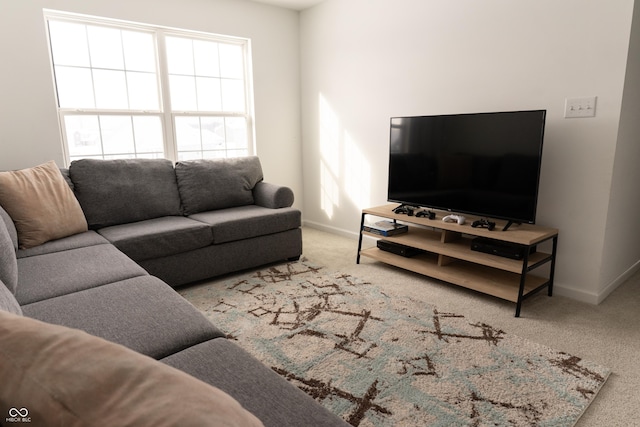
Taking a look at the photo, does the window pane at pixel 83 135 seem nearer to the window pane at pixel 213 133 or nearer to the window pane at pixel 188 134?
the window pane at pixel 188 134

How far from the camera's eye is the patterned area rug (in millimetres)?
1648

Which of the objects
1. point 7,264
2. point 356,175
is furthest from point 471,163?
point 7,264

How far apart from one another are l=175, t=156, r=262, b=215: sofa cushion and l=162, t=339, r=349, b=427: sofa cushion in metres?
2.28

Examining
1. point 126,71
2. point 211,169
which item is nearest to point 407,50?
point 211,169

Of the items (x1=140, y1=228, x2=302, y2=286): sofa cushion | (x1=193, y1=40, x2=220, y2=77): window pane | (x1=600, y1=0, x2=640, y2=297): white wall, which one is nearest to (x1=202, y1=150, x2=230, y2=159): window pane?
(x1=193, y1=40, x2=220, y2=77): window pane

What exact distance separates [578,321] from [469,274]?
713 mm

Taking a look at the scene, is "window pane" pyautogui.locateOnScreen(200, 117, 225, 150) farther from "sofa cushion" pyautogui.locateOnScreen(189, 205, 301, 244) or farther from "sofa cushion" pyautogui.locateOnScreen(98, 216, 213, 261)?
"sofa cushion" pyautogui.locateOnScreen(98, 216, 213, 261)

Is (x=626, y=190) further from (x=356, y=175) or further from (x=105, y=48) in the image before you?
(x=105, y=48)

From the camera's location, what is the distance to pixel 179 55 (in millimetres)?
3971

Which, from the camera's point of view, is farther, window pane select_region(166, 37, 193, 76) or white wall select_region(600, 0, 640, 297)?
window pane select_region(166, 37, 193, 76)

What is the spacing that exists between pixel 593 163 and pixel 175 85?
3.63 meters

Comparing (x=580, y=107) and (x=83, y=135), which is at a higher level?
(x=580, y=107)

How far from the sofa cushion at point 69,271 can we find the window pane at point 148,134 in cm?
171

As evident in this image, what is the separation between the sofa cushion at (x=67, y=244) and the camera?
2404mm
